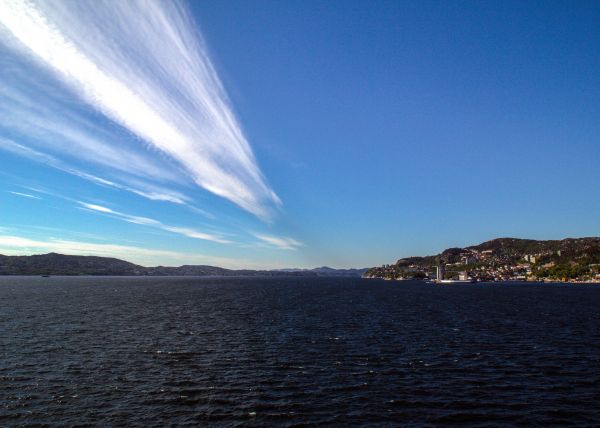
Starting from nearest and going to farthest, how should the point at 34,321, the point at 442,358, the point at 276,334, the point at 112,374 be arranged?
the point at 112,374 < the point at 442,358 < the point at 276,334 < the point at 34,321

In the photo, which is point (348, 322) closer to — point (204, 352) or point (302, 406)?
point (204, 352)

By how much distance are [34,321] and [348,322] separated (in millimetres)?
72438

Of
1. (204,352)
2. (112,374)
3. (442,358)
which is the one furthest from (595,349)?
(112,374)

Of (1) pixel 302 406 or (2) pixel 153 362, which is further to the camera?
(2) pixel 153 362

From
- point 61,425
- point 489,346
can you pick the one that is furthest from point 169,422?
point 489,346

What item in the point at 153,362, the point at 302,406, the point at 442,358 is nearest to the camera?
the point at 302,406

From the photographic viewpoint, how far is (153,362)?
4981 cm

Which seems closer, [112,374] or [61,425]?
[61,425]

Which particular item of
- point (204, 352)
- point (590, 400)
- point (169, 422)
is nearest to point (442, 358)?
point (590, 400)

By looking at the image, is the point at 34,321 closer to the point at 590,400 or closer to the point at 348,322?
the point at 348,322

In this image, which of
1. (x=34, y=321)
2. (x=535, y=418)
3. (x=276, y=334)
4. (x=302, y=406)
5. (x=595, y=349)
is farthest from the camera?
(x=34, y=321)

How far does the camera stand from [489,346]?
61906mm

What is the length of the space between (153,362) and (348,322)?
5099cm

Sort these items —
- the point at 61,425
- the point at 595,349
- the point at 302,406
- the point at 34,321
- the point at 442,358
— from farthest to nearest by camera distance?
the point at 34,321 → the point at 595,349 → the point at 442,358 → the point at 302,406 → the point at 61,425
